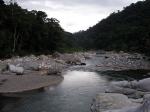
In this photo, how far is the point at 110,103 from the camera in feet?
60.5

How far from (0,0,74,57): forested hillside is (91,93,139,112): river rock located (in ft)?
124

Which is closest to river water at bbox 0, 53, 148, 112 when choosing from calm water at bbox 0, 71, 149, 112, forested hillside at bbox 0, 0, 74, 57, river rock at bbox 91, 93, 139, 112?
calm water at bbox 0, 71, 149, 112

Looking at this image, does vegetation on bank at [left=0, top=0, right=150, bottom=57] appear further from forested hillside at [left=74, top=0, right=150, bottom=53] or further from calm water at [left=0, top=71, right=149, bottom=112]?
calm water at [left=0, top=71, right=149, bottom=112]

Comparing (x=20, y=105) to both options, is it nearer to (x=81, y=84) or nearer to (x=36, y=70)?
(x=81, y=84)

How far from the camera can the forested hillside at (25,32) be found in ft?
200

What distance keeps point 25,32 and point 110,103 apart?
53.3 meters

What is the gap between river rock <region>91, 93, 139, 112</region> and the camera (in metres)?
17.8

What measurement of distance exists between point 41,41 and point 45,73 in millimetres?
39688

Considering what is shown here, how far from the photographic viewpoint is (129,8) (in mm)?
172875

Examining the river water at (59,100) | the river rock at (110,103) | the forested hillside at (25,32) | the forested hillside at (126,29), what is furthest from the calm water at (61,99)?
the forested hillside at (126,29)

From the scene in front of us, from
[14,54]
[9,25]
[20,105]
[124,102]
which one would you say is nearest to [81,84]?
[20,105]

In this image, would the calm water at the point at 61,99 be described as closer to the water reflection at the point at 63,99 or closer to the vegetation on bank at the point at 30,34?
the water reflection at the point at 63,99

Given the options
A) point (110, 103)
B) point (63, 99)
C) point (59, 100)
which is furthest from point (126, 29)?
point (110, 103)

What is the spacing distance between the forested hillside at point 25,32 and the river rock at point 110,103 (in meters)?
37.8
